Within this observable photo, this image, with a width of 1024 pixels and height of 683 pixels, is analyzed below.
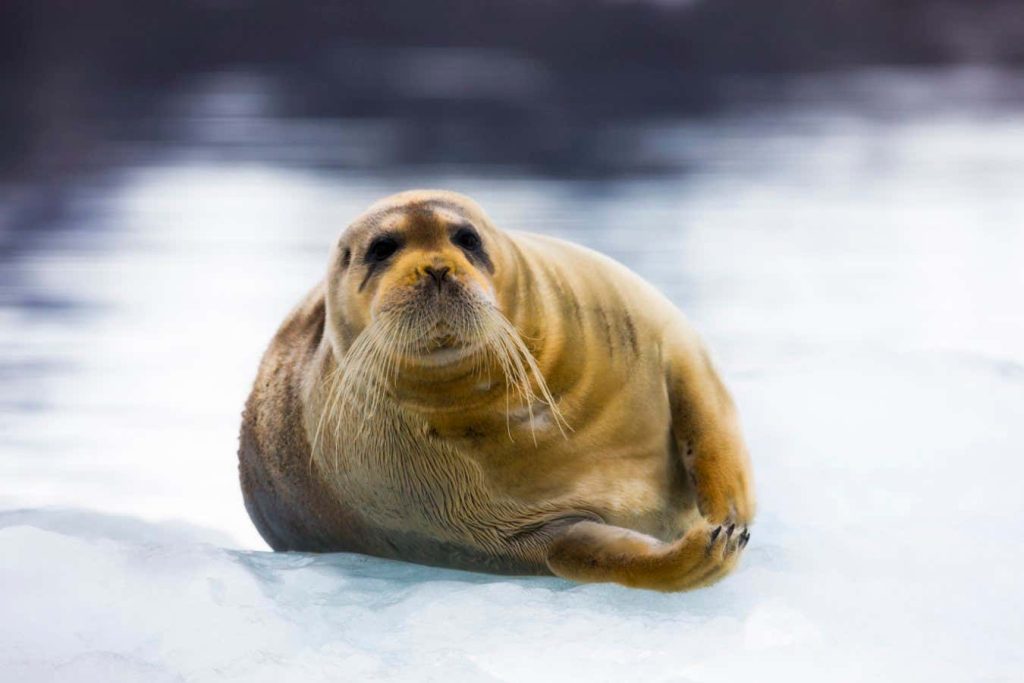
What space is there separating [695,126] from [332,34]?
385 inches

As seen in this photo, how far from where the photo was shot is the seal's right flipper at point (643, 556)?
11.9 feet

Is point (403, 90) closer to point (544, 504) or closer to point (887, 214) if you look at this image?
point (887, 214)

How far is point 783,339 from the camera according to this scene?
803cm

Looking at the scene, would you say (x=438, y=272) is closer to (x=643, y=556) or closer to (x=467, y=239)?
(x=467, y=239)

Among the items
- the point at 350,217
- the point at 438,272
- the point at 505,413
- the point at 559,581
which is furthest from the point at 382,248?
the point at 350,217

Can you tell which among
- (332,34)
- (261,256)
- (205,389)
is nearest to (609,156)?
(261,256)

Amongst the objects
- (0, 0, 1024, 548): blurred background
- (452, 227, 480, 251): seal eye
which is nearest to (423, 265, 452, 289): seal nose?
(452, 227, 480, 251): seal eye

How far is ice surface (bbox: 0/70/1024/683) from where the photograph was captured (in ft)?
11.8

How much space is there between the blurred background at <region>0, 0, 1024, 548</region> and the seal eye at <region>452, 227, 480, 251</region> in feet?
4.91

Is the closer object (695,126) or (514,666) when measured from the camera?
(514,666)

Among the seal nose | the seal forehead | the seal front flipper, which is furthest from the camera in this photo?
the seal front flipper

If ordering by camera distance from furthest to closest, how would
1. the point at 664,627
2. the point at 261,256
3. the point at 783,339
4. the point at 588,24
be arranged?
the point at 588,24 < the point at 261,256 < the point at 783,339 < the point at 664,627

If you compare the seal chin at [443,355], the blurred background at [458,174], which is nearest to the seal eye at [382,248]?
the seal chin at [443,355]

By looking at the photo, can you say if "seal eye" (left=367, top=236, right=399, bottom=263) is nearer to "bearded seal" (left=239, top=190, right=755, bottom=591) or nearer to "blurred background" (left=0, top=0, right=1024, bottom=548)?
"bearded seal" (left=239, top=190, right=755, bottom=591)
